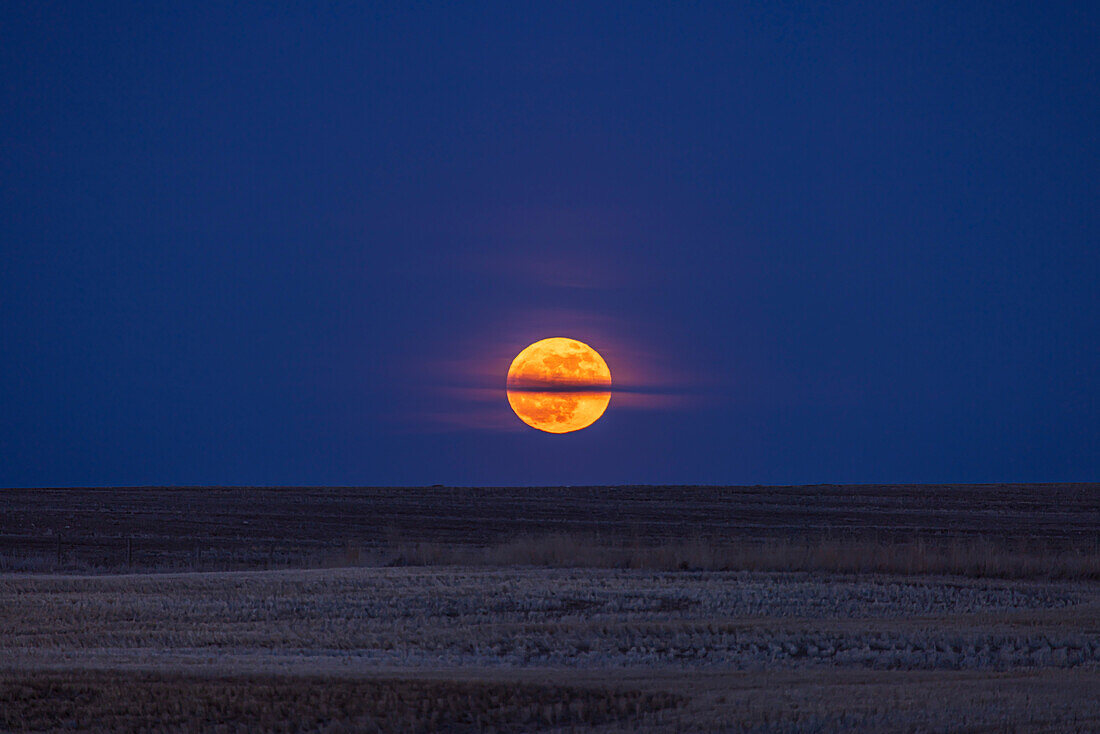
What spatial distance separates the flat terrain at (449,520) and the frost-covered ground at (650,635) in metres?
13.2

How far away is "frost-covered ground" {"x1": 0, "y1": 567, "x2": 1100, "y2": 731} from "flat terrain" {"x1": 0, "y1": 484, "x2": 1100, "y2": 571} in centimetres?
1317

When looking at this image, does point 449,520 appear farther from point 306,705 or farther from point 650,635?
point 306,705

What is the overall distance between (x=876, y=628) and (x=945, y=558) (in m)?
16.3

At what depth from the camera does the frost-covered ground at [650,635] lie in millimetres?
15094

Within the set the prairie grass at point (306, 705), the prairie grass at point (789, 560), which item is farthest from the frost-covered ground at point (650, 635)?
the prairie grass at point (789, 560)

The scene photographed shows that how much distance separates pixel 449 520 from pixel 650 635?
1763 inches

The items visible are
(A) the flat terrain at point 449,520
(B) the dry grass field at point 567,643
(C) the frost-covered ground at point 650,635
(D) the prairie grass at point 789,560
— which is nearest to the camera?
(B) the dry grass field at point 567,643

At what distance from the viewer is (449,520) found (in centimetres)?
6669

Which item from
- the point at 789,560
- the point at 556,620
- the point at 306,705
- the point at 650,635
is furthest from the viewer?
the point at 789,560

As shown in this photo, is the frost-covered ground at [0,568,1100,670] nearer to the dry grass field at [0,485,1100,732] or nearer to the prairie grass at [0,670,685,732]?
the dry grass field at [0,485,1100,732]

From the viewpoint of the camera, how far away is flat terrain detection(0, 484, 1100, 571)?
46.7 metres

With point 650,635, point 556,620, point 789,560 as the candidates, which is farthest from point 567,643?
point 789,560

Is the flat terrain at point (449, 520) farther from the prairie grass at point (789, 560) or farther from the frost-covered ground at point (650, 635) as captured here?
the frost-covered ground at point (650, 635)

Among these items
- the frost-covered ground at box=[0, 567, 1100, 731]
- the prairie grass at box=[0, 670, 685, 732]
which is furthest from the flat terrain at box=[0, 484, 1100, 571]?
the prairie grass at box=[0, 670, 685, 732]
